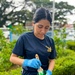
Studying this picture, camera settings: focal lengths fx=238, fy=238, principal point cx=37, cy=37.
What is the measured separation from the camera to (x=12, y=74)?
3.92 m

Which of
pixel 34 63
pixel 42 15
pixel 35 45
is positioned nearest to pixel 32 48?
pixel 35 45

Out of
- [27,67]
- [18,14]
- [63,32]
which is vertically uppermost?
[27,67]

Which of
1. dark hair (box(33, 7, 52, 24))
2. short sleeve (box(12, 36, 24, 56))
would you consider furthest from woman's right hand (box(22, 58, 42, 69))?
dark hair (box(33, 7, 52, 24))

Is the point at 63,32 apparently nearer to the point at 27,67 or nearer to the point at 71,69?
the point at 71,69

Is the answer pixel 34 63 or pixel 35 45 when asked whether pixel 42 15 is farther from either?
pixel 34 63

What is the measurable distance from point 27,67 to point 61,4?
39805 millimetres

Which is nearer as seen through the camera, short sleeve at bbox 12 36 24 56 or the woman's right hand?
the woman's right hand

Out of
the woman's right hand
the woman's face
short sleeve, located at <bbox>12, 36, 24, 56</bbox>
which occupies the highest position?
the woman's face

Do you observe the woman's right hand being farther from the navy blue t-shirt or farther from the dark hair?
the dark hair

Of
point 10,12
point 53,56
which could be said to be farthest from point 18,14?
point 53,56

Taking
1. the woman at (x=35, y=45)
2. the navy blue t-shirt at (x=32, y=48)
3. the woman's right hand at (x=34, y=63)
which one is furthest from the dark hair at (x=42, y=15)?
the woman's right hand at (x=34, y=63)

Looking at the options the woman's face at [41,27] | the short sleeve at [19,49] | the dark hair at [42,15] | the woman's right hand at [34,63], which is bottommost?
the woman's right hand at [34,63]

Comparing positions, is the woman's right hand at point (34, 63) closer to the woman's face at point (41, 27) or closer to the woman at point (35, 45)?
the woman at point (35, 45)

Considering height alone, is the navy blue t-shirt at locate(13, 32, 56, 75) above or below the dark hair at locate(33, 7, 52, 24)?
below
